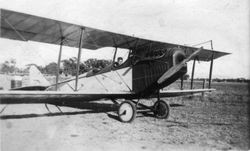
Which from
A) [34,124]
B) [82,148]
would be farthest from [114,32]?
[82,148]

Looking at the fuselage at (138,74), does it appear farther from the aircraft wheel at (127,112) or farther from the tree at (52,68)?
the tree at (52,68)

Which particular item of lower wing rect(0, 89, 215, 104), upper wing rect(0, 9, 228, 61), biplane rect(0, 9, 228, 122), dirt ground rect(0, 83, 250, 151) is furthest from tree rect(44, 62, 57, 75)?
dirt ground rect(0, 83, 250, 151)

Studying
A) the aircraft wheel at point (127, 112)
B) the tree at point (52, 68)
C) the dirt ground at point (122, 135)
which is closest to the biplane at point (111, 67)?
the aircraft wheel at point (127, 112)

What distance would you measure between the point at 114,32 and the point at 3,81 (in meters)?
15.1

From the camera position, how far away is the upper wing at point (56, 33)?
6.23 meters

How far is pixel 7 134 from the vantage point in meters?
5.12

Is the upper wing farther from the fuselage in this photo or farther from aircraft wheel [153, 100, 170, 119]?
aircraft wheel [153, 100, 170, 119]

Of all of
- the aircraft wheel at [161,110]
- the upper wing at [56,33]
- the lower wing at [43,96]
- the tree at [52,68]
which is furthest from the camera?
the tree at [52,68]

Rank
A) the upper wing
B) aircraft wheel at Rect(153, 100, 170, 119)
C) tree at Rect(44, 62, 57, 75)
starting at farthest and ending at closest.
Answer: tree at Rect(44, 62, 57, 75) < aircraft wheel at Rect(153, 100, 170, 119) < the upper wing

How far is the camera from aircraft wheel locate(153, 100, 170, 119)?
7921 mm

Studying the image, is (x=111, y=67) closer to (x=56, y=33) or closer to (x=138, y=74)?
(x=138, y=74)

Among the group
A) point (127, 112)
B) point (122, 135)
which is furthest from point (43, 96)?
point (127, 112)

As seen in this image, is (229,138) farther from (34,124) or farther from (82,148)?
(34,124)

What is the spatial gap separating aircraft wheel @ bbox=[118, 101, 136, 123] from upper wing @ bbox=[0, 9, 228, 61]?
219 cm
